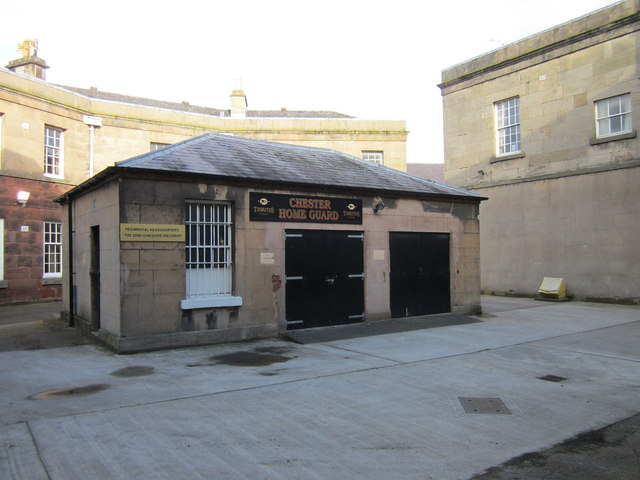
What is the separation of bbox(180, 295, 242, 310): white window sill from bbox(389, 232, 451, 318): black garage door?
4469 mm

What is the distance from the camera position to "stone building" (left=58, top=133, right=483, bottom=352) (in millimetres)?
9500

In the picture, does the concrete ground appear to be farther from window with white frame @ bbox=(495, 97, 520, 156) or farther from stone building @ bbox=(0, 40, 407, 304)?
window with white frame @ bbox=(495, 97, 520, 156)

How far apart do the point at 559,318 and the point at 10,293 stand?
64.0 ft

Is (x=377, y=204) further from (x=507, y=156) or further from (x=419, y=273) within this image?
(x=507, y=156)

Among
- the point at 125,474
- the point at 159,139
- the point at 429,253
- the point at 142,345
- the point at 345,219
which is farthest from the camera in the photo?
the point at 159,139

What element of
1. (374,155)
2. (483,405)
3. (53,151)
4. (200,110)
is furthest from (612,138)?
(200,110)

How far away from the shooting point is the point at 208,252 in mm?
10398

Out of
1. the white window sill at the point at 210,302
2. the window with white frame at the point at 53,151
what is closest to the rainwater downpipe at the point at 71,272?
the white window sill at the point at 210,302

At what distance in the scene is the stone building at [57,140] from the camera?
1920cm

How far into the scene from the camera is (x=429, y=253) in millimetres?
A: 13578

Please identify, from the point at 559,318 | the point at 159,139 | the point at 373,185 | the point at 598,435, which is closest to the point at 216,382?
the point at 598,435

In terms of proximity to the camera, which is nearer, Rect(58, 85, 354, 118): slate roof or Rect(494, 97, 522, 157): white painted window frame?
Rect(494, 97, 522, 157): white painted window frame

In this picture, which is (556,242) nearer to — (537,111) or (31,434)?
(537,111)

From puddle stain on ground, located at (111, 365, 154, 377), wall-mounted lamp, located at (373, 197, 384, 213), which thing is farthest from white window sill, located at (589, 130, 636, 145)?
puddle stain on ground, located at (111, 365, 154, 377)
